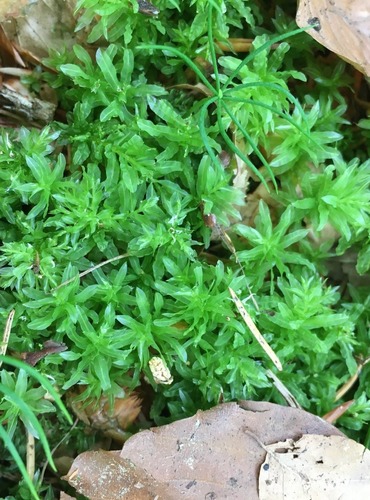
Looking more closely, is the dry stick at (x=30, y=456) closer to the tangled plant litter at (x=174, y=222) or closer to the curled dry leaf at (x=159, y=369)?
the tangled plant litter at (x=174, y=222)

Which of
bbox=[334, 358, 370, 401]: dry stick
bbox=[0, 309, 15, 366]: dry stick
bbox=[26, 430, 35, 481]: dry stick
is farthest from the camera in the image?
bbox=[334, 358, 370, 401]: dry stick

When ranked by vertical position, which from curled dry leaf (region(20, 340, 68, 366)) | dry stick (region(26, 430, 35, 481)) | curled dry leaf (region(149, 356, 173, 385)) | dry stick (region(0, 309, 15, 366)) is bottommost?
dry stick (region(26, 430, 35, 481))

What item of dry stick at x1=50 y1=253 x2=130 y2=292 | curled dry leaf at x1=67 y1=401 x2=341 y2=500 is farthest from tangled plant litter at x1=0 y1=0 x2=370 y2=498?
curled dry leaf at x1=67 y1=401 x2=341 y2=500

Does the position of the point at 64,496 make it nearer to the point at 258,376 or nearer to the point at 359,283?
the point at 258,376

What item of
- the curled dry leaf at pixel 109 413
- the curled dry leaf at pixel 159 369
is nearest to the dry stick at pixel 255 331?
the curled dry leaf at pixel 159 369

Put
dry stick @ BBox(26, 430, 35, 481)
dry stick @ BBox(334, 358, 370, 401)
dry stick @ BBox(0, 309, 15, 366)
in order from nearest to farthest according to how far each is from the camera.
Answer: dry stick @ BBox(0, 309, 15, 366), dry stick @ BBox(26, 430, 35, 481), dry stick @ BBox(334, 358, 370, 401)

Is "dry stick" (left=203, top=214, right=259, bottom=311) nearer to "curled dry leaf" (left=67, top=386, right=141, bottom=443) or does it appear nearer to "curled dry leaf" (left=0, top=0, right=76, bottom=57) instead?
"curled dry leaf" (left=67, top=386, right=141, bottom=443)

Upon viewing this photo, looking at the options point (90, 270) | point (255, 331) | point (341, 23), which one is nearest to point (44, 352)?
point (90, 270)

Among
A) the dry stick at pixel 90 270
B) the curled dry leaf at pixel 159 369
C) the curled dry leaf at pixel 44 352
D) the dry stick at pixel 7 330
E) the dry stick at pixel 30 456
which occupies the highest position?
the dry stick at pixel 90 270
